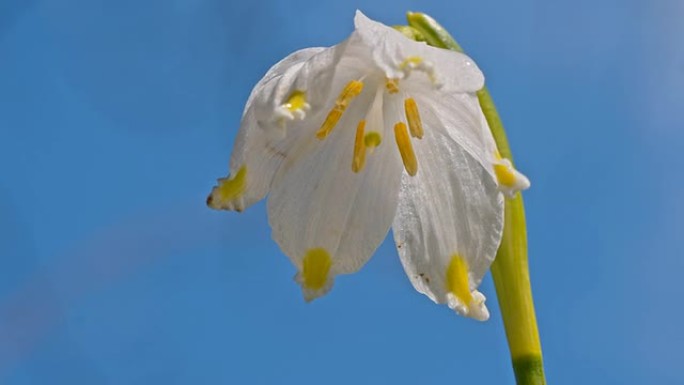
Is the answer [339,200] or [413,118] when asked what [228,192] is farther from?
[413,118]

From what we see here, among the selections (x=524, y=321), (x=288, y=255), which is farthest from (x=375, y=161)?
(x=524, y=321)

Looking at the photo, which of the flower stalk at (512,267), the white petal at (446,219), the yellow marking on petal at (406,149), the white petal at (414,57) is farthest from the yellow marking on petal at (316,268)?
the white petal at (414,57)

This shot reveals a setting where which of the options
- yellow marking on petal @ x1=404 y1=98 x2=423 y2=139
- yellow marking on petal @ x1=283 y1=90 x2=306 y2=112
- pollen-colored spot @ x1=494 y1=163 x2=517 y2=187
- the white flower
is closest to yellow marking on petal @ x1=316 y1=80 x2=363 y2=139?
the white flower

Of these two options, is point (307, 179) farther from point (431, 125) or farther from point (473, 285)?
point (473, 285)

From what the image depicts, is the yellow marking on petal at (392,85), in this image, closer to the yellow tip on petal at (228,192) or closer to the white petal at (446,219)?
the white petal at (446,219)

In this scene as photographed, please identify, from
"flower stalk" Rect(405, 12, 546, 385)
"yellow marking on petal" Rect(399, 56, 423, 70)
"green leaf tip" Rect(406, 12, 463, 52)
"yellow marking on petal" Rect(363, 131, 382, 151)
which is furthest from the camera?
"yellow marking on petal" Rect(363, 131, 382, 151)

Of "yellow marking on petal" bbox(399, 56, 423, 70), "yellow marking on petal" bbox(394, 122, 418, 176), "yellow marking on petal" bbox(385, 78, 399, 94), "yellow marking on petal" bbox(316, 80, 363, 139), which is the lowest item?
"yellow marking on petal" bbox(394, 122, 418, 176)

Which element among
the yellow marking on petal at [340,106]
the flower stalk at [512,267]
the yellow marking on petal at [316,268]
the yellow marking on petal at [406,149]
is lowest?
the flower stalk at [512,267]

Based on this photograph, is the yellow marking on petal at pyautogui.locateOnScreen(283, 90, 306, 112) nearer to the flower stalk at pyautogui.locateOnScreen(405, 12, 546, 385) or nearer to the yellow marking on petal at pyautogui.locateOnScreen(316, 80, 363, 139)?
the yellow marking on petal at pyautogui.locateOnScreen(316, 80, 363, 139)
